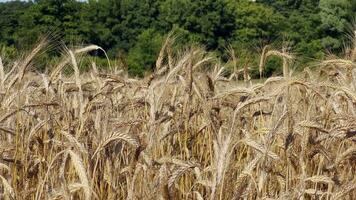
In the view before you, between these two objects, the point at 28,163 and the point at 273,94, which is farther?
the point at 273,94

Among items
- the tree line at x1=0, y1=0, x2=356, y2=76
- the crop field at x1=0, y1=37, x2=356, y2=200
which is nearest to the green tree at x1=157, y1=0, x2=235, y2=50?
the tree line at x1=0, y1=0, x2=356, y2=76

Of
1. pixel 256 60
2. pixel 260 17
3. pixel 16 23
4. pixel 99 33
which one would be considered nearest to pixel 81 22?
pixel 99 33

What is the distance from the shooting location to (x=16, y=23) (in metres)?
50.5

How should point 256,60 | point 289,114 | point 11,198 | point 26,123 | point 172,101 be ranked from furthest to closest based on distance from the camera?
point 256,60, point 172,101, point 26,123, point 289,114, point 11,198

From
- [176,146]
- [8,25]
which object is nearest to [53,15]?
[8,25]

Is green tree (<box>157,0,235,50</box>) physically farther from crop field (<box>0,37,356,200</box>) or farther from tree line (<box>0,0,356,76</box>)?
crop field (<box>0,37,356,200</box>)

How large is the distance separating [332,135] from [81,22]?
155 ft

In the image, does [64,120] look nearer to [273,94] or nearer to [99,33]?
[273,94]

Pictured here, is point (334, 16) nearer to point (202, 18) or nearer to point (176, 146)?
point (202, 18)

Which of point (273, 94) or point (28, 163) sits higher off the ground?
point (273, 94)

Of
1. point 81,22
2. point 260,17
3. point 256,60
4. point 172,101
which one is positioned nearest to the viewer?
point 172,101

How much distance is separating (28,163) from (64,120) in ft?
1.47

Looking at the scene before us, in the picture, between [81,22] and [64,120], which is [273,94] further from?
[81,22]

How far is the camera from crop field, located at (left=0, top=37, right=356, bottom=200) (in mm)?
2305
